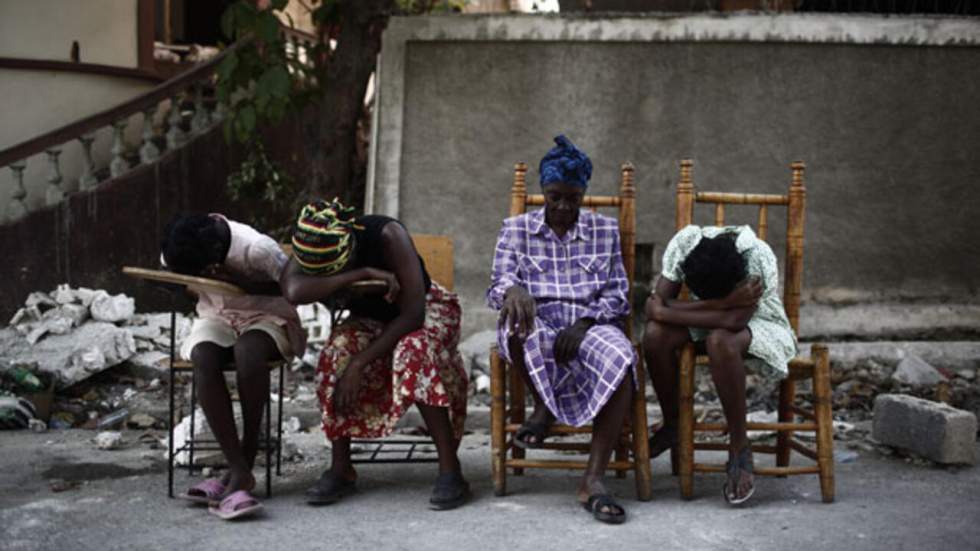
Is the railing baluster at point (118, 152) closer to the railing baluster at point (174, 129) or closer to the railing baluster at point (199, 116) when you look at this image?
the railing baluster at point (174, 129)

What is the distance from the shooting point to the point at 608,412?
4188 mm

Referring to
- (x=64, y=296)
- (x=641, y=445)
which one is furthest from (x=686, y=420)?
(x=64, y=296)

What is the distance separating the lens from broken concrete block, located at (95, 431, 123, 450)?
215 inches

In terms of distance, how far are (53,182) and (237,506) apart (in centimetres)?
594

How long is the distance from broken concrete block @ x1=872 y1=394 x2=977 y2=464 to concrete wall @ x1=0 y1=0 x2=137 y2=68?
8153 mm

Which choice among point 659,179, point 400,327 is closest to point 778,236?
point 659,179

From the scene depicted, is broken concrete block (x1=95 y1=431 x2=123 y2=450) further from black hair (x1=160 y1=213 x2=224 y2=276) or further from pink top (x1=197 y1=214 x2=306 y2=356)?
black hair (x1=160 y1=213 x2=224 y2=276)

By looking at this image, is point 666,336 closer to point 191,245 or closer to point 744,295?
point 744,295

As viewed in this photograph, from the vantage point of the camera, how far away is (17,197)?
28.5 ft

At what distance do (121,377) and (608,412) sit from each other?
165 inches

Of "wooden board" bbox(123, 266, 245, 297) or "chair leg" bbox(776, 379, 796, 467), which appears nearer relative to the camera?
"wooden board" bbox(123, 266, 245, 297)

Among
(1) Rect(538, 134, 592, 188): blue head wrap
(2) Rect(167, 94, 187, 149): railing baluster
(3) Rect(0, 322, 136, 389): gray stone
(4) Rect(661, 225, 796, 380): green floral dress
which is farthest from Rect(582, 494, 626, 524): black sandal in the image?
(2) Rect(167, 94, 187, 149): railing baluster

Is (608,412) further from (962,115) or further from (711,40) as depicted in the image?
(962,115)

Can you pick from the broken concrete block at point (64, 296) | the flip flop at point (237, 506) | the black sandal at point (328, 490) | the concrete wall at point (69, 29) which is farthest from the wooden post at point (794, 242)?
the concrete wall at point (69, 29)
